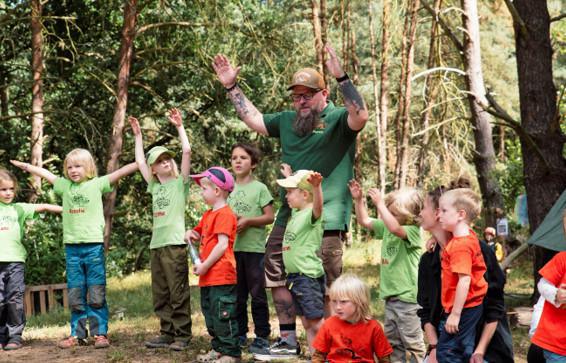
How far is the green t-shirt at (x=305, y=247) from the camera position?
527 centimetres

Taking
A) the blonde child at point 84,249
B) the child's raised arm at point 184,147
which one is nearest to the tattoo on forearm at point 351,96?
the child's raised arm at point 184,147

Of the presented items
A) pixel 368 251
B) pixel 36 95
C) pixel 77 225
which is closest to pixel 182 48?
pixel 36 95

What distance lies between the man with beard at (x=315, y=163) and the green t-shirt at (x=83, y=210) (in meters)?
1.64

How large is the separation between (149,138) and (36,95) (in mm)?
5249

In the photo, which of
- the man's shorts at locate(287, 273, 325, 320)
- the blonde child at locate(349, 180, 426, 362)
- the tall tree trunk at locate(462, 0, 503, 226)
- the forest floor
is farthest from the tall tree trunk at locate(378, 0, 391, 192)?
the man's shorts at locate(287, 273, 325, 320)

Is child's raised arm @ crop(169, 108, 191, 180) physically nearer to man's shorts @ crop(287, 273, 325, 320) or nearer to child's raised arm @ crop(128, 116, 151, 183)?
child's raised arm @ crop(128, 116, 151, 183)

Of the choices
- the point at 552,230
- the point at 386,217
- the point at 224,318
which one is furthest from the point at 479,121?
the point at 224,318

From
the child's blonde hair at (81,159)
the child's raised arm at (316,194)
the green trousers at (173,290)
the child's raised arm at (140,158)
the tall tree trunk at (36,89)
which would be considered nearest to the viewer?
the child's raised arm at (316,194)

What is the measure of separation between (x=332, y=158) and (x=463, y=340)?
192cm

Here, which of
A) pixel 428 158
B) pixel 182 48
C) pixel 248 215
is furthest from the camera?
pixel 428 158

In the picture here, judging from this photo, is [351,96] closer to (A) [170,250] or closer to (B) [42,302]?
(A) [170,250]

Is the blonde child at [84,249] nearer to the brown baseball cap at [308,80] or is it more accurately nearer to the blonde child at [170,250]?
the blonde child at [170,250]

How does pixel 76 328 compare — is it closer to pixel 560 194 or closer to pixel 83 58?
pixel 560 194

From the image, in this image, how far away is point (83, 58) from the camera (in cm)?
1462
